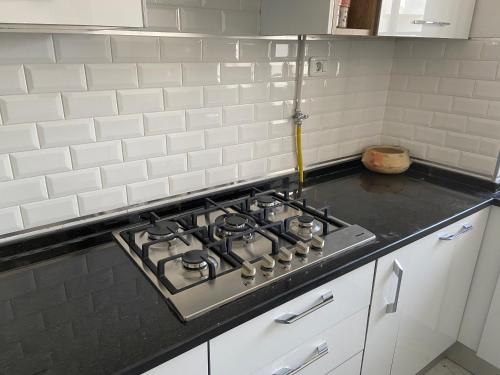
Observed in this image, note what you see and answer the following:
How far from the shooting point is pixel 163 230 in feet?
4.12

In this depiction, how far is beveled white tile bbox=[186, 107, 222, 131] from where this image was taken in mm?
1397

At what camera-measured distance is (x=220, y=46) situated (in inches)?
54.5

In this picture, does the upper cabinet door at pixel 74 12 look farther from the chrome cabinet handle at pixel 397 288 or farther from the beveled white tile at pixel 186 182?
the chrome cabinet handle at pixel 397 288

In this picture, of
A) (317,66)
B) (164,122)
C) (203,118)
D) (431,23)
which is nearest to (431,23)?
(431,23)

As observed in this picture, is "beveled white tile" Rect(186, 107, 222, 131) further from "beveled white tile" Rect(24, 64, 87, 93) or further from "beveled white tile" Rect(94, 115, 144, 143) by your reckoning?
"beveled white tile" Rect(24, 64, 87, 93)

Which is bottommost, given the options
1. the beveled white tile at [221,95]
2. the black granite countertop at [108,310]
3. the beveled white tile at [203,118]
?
the black granite countertop at [108,310]

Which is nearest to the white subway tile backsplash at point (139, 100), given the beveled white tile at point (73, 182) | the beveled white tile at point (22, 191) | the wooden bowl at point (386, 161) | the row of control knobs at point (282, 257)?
the beveled white tile at point (73, 182)

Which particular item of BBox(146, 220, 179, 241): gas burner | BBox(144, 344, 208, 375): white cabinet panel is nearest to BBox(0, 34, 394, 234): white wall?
BBox(146, 220, 179, 241): gas burner

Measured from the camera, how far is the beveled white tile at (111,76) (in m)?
1.16

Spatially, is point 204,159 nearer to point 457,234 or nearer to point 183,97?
point 183,97

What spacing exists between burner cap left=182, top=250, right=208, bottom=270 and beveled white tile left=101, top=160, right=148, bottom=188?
0.37 metres

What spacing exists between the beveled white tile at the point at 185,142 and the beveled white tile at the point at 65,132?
0.85 ft

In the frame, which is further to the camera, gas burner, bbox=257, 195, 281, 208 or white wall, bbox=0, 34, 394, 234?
gas burner, bbox=257, 195, 281, 208

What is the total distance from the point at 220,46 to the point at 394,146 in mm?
1086
